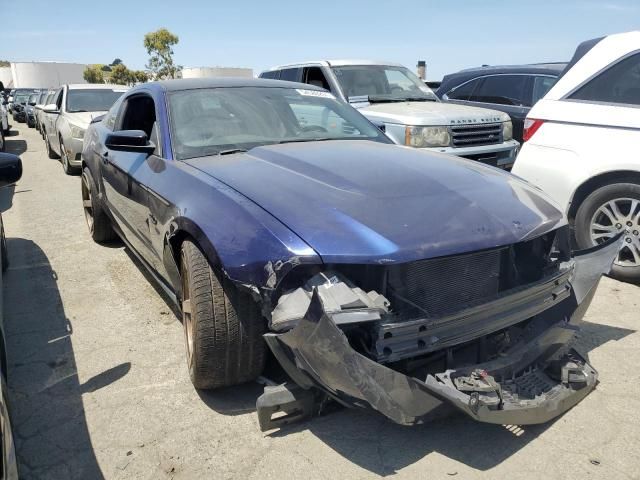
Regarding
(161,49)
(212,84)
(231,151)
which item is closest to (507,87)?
(212,84)

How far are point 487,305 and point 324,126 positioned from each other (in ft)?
6.71

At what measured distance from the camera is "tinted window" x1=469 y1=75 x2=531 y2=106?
7637 millimetres

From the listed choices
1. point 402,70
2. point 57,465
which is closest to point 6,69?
point 402,70

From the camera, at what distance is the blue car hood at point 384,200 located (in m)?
2.09

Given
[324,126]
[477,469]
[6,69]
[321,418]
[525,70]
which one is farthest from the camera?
[6,69]

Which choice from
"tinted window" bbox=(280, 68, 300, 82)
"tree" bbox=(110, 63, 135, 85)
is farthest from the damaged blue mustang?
"tree" bbox=(110, 63, 135, 85)

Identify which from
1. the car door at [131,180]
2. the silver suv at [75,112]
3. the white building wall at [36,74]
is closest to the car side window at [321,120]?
the car door at [131,180]

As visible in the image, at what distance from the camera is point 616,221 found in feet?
13.5

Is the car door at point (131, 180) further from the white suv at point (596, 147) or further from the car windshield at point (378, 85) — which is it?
the car windshield at point (378, 85)

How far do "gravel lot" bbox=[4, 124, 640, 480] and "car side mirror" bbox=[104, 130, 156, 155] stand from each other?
47.4 inches

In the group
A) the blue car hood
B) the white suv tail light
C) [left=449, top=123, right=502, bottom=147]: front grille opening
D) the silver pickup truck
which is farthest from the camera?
[left=449, top=123, right=502, bottom=147]: front grille opening

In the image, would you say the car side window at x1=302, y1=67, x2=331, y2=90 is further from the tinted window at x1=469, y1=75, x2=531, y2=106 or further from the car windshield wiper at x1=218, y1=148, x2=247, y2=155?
the car windshield wiper at x1=218, y1=148, x2=247, y2=155

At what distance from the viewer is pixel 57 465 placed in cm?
225

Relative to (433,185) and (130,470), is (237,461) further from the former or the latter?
(433,185)
